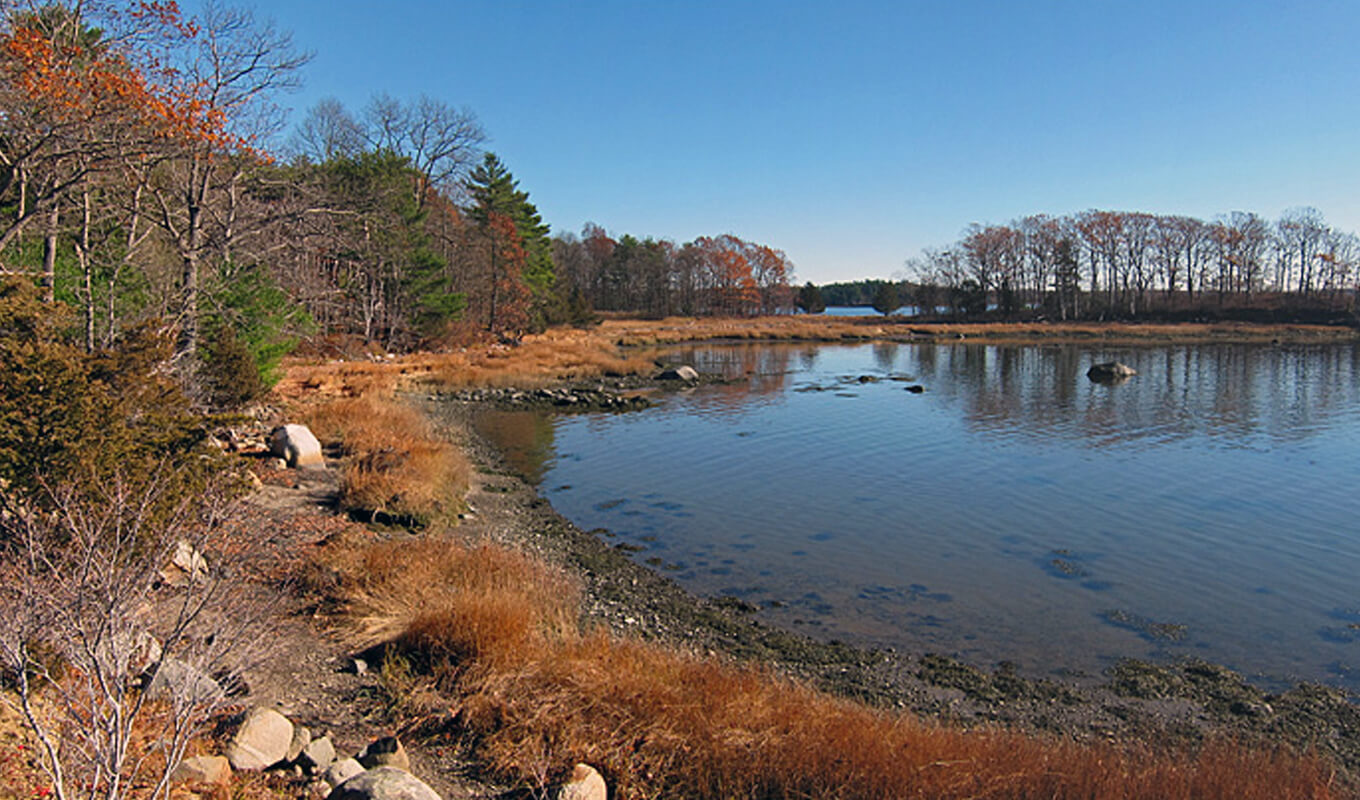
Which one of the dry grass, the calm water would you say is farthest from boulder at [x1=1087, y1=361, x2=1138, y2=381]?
the dry grass

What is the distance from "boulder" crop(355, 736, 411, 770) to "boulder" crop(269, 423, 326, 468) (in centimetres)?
1219

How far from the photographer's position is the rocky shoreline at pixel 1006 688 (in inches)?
314

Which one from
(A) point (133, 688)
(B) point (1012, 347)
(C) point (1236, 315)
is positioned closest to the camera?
(A) point (133, 688)

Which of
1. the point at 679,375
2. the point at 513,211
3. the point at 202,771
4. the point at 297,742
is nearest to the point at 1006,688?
the point at 297,742

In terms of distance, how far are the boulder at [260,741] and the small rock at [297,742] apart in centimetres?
3

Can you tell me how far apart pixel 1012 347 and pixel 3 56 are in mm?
68558

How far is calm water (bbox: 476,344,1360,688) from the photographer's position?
10.6 metres

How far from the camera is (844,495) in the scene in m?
17.9

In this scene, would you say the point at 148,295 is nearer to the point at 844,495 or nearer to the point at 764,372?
the point at 844,495

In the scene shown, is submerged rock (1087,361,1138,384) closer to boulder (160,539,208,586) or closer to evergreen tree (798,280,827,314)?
boulder (160,539,208,586)

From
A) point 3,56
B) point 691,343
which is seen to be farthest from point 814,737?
point 691,343

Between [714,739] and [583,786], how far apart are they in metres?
1.05

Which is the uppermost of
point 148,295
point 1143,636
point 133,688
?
point 148,295

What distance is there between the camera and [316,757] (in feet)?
17.5
